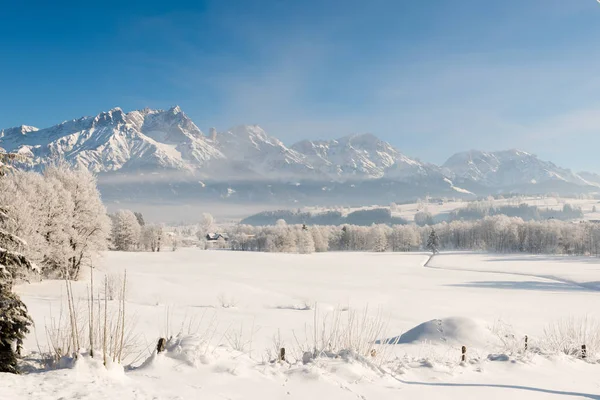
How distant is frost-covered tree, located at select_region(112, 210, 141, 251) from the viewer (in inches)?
3784

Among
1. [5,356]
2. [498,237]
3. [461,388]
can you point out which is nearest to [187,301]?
[5,356]

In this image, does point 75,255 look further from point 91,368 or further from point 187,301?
point 91,368

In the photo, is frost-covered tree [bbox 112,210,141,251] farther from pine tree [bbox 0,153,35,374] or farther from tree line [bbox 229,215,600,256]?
pine tree [bbox 0,153,35,374]

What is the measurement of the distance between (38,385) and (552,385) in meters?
10.9

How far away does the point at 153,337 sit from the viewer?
622 inches

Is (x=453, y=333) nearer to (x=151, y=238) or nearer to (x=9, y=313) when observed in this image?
(x=9, y=313)

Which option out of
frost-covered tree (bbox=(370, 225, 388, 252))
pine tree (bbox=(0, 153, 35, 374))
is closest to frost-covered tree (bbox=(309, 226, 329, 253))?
frost-covered tree (bbox=(370, 225, 388, 252))

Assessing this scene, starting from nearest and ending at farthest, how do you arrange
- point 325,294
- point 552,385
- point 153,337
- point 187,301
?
point 552,385, point 153,337, point 187,301, point 325,294

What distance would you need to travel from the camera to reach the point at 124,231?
316 feet

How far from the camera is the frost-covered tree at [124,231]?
96.1 metres

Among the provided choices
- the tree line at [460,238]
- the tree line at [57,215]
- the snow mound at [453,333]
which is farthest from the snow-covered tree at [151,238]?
the snow mound at [453,333]

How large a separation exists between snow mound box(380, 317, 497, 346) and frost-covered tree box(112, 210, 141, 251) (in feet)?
302

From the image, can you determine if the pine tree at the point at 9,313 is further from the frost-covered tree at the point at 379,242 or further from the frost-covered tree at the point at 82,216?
the frost-covered tree at the point at 379,242

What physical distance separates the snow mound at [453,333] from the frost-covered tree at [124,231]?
3620 inches
